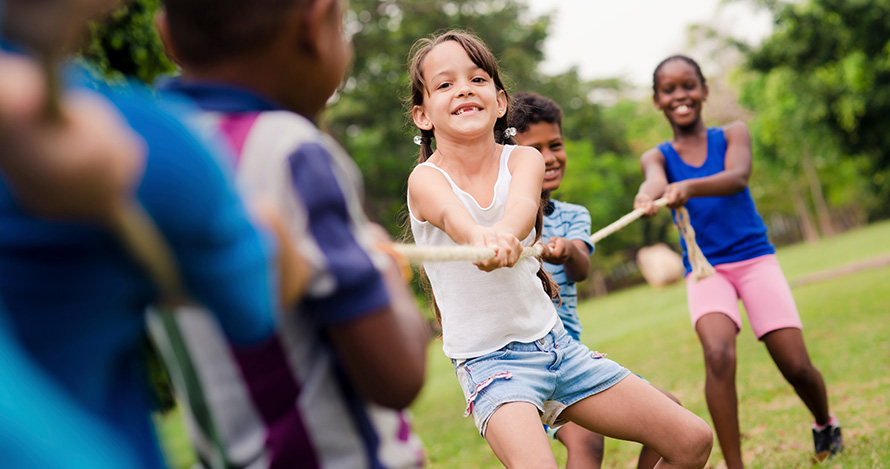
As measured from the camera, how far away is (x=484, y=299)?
288 centimetres

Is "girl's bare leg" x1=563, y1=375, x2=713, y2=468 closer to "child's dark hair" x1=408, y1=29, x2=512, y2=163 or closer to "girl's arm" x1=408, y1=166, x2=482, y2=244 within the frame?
"girl's arm" x1=408, y1=166, x2=482, y2=244

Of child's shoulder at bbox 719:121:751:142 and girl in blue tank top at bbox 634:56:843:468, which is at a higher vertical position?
child's shoulder at bbox 719:121:751:142

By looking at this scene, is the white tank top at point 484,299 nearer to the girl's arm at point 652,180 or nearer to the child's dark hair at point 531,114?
the child's dark hair at point 531,114

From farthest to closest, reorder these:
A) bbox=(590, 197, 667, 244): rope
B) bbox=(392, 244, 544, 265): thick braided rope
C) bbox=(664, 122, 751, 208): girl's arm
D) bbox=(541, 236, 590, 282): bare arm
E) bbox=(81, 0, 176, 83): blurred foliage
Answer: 1. bbox=(81, 0, 176, 83): blurred foliage
2. bbox=(664, 122, 751, 208): girl's arm
3. bbox=(590, 197, 667, 244): rope
4. bbox=(541, 236, 590, 282): bare arm
5. bbox=(392, 244, 544, 265): thick braided rope

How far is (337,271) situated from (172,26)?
0.50 m

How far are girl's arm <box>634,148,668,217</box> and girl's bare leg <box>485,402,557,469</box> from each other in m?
1.90

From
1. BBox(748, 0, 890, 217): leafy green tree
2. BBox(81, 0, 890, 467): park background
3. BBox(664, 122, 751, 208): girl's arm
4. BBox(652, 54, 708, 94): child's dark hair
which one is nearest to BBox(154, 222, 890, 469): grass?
BBox(81, 0, 890, 467): park background

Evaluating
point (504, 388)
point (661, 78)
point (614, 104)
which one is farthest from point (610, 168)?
point (504, 388)

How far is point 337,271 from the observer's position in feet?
4.04

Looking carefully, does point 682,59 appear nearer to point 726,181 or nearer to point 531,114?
point 726,181

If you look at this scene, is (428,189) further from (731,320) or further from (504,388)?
(731,320)

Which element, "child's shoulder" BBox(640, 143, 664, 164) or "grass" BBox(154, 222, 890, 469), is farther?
"grass" BBox(154, 222, 890, 469)

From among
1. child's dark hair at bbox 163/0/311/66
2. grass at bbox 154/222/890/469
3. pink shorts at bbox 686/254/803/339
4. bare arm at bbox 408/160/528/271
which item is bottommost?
grass at bbox 154/222/890/469

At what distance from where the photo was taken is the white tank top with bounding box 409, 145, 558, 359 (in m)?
2.85
